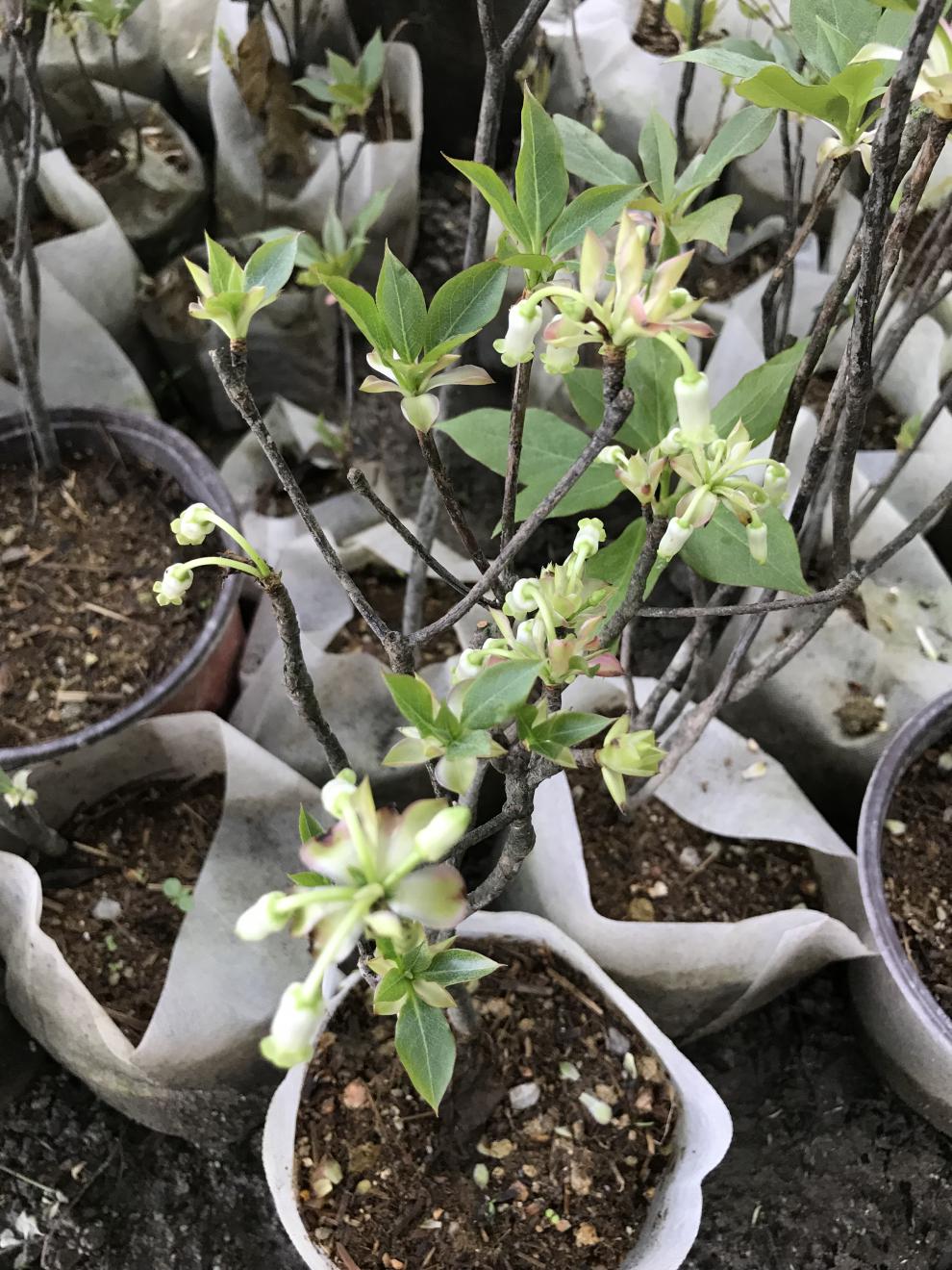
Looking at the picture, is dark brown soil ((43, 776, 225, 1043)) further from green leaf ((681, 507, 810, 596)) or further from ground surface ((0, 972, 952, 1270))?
green leaf ((681, 507, 810, 596))

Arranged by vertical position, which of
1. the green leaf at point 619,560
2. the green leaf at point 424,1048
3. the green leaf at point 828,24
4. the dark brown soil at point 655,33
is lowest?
the green leaf at point 424,1048

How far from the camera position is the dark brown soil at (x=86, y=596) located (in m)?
1.05

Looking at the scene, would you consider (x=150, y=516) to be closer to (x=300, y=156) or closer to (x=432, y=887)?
(x=300, y=156)

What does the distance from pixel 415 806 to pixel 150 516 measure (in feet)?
3.20

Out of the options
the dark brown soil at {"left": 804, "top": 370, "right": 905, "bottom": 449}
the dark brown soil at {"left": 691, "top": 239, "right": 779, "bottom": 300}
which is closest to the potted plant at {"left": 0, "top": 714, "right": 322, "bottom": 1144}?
the dark brown soil at {"left": 804, "top": 370, "right": 905, "bottom": 449}

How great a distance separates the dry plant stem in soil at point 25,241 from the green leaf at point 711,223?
0.66 metres

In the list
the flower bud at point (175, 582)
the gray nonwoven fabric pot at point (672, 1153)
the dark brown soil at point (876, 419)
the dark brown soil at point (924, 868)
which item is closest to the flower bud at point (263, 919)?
the flower bud at point (175, 582)

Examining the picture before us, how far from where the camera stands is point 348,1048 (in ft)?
2.76

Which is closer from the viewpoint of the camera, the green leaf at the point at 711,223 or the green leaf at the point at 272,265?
the green leaf at the point at 272,265

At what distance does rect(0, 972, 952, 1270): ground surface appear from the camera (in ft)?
3.04

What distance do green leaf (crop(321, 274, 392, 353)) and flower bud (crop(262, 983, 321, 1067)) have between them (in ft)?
0.85

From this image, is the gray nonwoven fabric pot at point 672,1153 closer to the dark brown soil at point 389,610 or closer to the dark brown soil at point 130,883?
the dark brown soil at point 130,883

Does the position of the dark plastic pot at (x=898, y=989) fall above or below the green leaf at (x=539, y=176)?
below

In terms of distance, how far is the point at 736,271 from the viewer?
1543 millimetres
